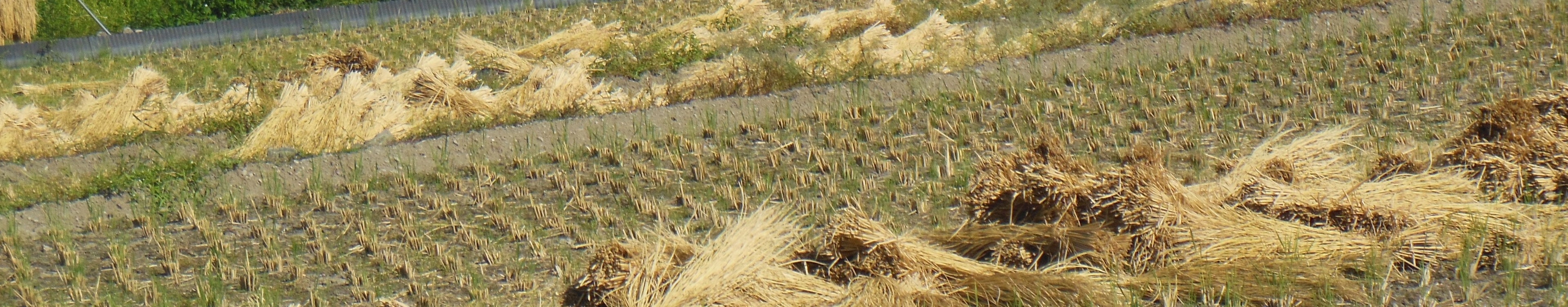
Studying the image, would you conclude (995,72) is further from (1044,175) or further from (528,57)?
(528,57)

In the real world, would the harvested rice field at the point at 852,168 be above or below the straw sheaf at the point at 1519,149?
below

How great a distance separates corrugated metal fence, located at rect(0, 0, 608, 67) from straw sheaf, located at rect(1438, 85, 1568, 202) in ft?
37.6

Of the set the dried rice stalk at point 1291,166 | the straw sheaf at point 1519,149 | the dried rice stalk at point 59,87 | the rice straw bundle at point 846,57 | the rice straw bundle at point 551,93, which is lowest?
the dried rice stalk at point 59,87

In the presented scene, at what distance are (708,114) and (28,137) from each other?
16.1 ft

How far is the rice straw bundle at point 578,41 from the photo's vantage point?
12516 mm

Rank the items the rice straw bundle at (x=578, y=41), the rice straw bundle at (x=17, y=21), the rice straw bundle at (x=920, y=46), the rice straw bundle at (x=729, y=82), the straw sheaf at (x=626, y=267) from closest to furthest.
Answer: the straw sheaf at (x=626, y=267) → the rice straw bundle at (x=729, y=82) → the rice straw bundle at (x=920, y=46) → the rice straw bundle at (x=578, y=41) → the rice straw bundle at (x=17, y=21)

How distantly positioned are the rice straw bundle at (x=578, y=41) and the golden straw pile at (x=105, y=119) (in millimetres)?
2501

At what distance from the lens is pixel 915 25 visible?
12.3 m

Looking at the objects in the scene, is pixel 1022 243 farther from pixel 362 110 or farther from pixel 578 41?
pixel 578 41

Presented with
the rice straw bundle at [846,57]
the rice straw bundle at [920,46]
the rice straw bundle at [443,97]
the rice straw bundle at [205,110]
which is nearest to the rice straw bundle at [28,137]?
the rice straw bundle at [205,110]

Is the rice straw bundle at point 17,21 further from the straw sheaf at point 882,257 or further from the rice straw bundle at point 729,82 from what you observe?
the straw sheaf at point 882,257

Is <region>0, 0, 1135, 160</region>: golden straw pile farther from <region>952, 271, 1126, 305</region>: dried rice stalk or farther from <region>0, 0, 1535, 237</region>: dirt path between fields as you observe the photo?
<region>952, 271, 1126, 305</region>: dried rice stalk

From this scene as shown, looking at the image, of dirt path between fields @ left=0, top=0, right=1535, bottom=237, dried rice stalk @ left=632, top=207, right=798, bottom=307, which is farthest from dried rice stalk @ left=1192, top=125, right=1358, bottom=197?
dirt path between fields @ left=0, top=0, right=1535, bottom=237

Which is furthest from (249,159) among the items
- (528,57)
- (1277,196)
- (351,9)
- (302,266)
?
(351,9)
